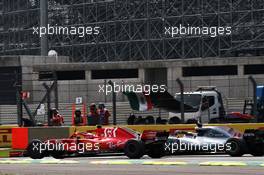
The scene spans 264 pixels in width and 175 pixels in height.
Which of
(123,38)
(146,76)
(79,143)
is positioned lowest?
(79,143)

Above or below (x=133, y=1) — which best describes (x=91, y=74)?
below

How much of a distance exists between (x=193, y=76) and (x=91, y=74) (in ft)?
23.8

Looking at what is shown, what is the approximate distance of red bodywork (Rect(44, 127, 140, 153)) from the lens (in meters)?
20.1

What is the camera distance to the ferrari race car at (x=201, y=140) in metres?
19.6

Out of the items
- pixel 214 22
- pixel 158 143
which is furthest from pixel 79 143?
pixel 214 22

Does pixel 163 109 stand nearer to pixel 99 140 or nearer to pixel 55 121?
pixel 55 121

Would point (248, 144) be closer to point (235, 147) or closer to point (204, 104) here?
point (235, 147)

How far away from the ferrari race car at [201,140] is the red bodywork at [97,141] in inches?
44.8

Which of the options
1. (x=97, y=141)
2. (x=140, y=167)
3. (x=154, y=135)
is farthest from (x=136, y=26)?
(x=140, y=167)

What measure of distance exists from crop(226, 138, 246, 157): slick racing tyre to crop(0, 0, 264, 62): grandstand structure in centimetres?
3926

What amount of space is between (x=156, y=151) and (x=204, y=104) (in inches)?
411

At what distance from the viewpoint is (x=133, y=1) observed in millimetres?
62219

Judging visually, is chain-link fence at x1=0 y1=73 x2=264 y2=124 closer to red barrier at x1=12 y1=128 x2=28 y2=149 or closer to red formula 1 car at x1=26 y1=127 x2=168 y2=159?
red barrier at x1=12 y1=128 x2=28 y2=149

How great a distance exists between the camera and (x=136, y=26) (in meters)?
63.0
